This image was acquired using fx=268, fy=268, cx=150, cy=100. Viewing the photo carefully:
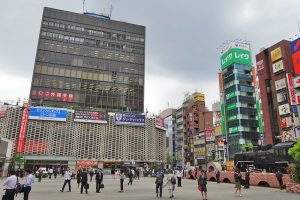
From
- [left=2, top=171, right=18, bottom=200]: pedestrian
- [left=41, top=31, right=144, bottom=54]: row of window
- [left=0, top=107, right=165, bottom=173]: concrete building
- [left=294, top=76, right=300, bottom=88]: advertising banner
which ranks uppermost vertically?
[left=41, top=31, right=144, bottom=54]: row of window

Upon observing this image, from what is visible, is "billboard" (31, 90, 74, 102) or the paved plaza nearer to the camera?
the paved plaza

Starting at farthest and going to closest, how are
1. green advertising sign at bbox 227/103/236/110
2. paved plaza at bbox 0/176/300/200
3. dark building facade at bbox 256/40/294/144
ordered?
green advertising sign at bbox 227/103/236/110, dark building facade at bbox 256/40/294/144, paved plaza at bbox 0/176/300/200

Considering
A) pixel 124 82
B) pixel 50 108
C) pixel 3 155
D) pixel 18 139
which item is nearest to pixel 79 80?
pixel 124 82

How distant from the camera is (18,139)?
52.1 meters

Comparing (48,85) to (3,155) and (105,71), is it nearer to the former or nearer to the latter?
(105,71)

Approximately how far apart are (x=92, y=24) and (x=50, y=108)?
3482cm

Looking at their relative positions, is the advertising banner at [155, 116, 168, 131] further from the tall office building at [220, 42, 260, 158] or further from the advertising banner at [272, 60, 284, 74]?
the advertising banner at [272, 60, 284, 74]

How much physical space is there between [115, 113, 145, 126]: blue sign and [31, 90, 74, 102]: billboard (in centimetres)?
1709

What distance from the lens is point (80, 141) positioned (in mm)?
57094

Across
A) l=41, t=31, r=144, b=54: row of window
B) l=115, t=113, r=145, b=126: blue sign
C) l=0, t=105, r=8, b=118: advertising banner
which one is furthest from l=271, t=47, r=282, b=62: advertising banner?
l=0, t=105, r=8, b=118: advertising banner

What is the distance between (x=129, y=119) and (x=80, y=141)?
12.0 meters

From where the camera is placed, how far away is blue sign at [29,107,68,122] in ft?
181

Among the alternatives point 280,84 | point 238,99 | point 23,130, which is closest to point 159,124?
point 238,99

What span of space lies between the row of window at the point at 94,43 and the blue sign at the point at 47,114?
27282 millimetres
